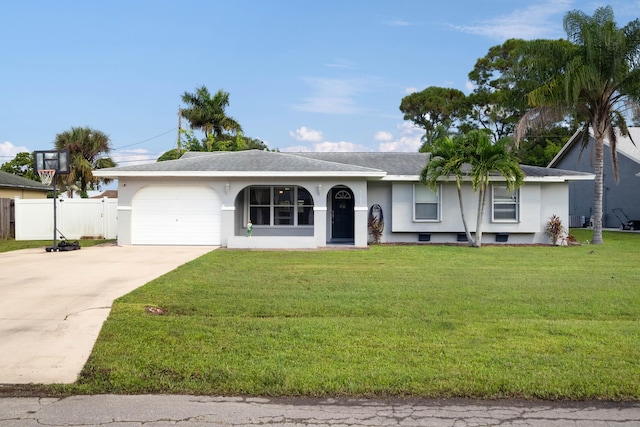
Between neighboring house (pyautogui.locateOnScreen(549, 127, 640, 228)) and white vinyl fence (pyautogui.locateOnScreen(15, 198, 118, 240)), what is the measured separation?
22427 millimetres

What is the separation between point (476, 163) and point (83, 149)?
2365 cm

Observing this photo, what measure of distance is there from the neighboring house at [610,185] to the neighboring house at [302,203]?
8.38 meters

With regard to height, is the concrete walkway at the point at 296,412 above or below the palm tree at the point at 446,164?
below

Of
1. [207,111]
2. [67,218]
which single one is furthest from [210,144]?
[67,218]

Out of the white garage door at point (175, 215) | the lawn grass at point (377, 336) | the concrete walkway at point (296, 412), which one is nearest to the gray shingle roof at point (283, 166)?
the white garage door at point (175, 215)

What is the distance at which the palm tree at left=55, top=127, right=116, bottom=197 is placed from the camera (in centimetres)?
2984

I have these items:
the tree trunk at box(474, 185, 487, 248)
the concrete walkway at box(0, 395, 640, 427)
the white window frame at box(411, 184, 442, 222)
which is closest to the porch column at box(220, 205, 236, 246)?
the white window frame at box(411, 184, 442, 222)

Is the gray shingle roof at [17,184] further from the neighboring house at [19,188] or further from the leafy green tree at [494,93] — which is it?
the leafy green tree at [494,93]

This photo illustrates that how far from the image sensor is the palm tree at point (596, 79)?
18281 millimetres

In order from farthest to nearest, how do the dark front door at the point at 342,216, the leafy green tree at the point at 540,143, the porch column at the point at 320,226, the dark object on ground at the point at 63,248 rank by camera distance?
1. the leafy green tree at the point at 540,143
2. the dark front door at the point at 342,216
3. the porch column at the point at 320,226
4. the dark object on ground at the point at 63,248

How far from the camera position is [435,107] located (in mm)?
45406

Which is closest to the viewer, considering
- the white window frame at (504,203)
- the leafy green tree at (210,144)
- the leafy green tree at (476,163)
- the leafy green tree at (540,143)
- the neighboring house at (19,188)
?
the leafy green tree at (476,163)

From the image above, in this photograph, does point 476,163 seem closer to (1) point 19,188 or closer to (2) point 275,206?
(2) point 275,206

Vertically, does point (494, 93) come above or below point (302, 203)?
above
